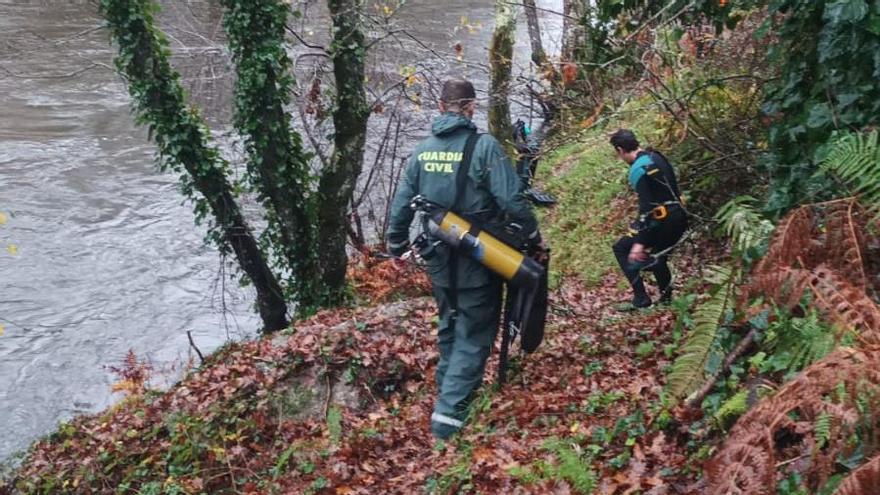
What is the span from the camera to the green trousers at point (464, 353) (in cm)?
591

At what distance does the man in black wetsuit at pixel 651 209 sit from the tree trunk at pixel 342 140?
181 inches

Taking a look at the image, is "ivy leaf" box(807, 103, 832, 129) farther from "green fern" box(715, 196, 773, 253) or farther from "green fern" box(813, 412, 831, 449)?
"green fern" box(813, 412, 831, 449)

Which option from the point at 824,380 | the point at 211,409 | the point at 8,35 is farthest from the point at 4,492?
the point at 8,35

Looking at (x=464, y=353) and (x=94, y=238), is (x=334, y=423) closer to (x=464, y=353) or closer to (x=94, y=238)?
(x=464, y=353)

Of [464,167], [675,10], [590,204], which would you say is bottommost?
[590,204]

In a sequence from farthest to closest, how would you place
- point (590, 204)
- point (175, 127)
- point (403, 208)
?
point (590, 204) < point (175, 127) < point (403, 208)

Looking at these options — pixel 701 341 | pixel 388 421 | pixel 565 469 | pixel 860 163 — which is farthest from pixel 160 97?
pixel 860 163

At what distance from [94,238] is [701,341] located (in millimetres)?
15060

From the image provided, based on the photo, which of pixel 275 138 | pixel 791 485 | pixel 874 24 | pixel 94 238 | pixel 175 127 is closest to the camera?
pixel 791 485

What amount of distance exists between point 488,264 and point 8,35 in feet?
79.6

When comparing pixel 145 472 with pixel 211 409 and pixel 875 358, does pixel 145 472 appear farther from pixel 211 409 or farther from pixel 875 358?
pixel 875 358

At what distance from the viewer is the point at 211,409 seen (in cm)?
777

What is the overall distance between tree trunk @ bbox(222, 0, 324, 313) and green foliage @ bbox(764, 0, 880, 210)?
6.73m

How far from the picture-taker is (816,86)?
473cm
